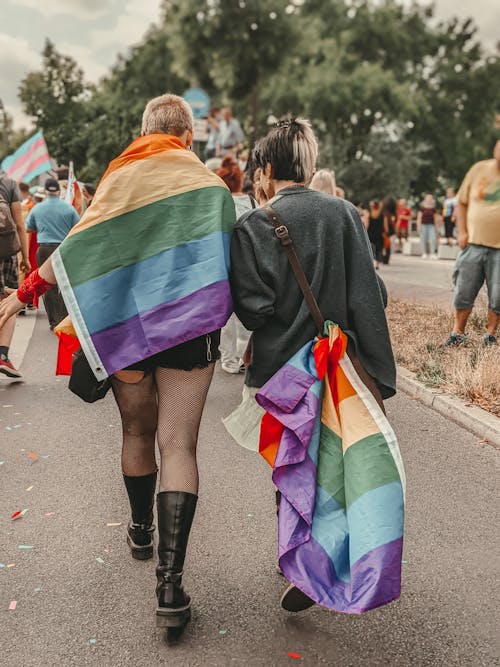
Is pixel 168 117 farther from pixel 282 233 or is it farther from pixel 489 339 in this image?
pixel 489 339

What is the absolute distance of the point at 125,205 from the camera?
8.61 ft

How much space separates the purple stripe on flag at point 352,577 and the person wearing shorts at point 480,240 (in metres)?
5.18

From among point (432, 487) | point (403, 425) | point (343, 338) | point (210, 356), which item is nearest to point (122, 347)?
point (210, 356)

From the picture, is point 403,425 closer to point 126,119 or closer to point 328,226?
point 328,226

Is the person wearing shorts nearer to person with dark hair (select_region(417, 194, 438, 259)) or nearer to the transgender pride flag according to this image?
the transgender pride flag

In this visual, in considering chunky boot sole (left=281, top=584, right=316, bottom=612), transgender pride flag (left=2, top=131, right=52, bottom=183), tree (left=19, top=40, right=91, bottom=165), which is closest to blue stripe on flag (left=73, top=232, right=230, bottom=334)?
chunky boot sole (left=281, top=584, right=316, bottom=612)

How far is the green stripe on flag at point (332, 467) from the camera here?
8.45 feet

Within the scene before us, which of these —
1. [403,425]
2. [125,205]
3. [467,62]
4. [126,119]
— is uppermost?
[467,62]

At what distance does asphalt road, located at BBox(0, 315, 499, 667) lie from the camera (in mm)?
2604

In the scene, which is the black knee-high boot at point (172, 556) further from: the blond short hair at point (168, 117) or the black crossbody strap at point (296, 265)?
the blond short hair at point (168, 117)

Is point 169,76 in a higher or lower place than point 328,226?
higher

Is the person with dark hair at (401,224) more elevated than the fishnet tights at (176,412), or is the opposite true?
the fishnet tights at (176,412)

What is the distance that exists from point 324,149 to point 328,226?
111 feet

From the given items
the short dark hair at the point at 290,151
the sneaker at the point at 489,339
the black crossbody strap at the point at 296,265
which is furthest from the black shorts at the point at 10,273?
the black crossbody strap at the point at 296,265
